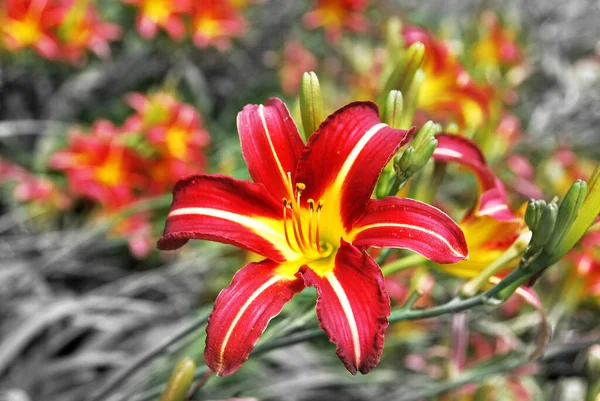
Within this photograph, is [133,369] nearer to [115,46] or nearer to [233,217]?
[233,217]

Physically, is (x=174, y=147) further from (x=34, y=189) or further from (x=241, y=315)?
(x=241, y=315)

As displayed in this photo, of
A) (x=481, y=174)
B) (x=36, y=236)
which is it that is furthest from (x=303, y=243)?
(x=36, y=236)

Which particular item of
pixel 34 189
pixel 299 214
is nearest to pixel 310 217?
pixel 299 214

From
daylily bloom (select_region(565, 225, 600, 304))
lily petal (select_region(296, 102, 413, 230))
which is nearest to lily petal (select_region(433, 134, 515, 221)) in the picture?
lily petal (select_region(296, 102, 413, 230))

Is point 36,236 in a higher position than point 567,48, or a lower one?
lower

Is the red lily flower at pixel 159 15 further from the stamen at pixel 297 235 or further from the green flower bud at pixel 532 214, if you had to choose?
the green flower bud at pixel 532 214

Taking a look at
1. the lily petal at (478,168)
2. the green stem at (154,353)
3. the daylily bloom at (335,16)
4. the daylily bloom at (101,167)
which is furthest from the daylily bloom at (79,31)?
the lily petal at (478,168)

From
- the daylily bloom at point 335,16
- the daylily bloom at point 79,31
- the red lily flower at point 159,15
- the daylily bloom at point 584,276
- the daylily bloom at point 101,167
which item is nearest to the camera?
the daylily bloom at point 584,276
